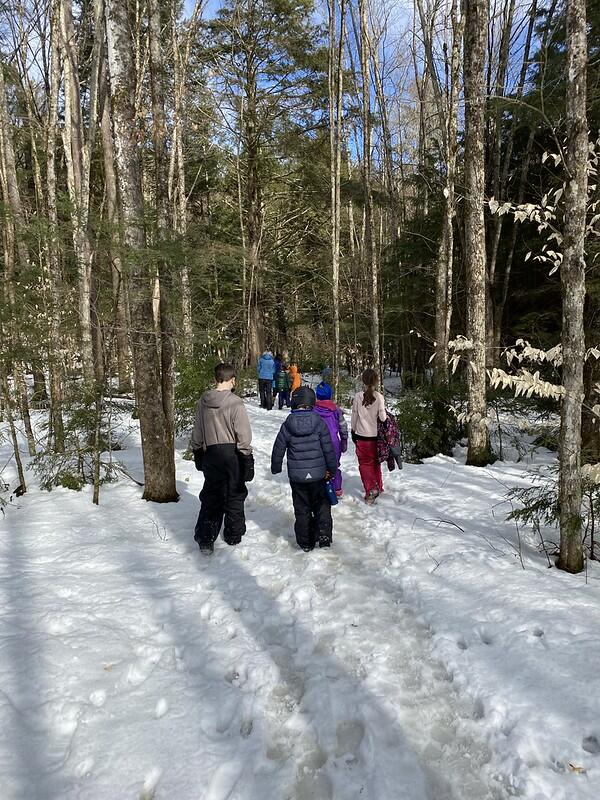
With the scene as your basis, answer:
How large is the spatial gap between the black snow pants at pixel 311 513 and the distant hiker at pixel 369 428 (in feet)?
5.24

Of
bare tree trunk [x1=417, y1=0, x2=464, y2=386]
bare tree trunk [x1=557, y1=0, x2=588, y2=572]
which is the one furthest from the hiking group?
bare tree trunk [x1=417, y1=0, x2=464, y2=386]

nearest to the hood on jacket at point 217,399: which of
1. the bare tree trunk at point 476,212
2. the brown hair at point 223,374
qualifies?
the brown hair at point 223,374

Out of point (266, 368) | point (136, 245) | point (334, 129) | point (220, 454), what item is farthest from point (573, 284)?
point (334, 129)

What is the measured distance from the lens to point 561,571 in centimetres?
402

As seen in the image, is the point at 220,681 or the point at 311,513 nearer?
the point at 220,681

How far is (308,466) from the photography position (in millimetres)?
5051

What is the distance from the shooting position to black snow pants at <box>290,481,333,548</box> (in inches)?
197

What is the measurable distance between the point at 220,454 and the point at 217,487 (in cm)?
37

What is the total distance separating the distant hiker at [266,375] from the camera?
16141 millimetres

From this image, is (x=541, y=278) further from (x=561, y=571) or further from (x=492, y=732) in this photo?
(x=492, y=732)

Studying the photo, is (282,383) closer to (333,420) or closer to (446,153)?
(446,153)

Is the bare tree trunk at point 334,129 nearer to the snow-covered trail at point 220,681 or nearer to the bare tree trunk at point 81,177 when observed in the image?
the bare tree trunk at point 81,177

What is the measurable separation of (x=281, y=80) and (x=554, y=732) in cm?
2069

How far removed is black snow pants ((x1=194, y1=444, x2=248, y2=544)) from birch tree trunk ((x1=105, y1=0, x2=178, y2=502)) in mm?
1551
